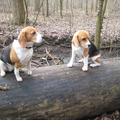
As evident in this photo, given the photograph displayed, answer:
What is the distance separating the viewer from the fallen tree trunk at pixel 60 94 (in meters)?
2.34

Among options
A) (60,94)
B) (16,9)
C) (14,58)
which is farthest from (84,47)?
(16,9)

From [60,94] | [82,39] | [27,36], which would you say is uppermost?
[27,36]

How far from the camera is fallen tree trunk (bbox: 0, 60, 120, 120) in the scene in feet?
7.67

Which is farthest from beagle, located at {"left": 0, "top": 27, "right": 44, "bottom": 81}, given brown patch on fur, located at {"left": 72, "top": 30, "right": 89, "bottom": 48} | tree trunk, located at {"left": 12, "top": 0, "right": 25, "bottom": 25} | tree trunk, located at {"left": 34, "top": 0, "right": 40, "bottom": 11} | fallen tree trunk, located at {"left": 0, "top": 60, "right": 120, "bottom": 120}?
tree trunk, located at {"left": 34, "top": 0, "right": 40, "bottom": 11}

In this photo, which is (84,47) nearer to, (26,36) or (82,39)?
(82,39)

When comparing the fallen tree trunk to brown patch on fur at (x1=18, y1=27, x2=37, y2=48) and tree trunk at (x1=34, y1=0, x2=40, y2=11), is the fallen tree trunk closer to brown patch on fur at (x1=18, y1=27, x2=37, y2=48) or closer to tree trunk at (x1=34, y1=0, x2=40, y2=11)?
brown patch on fur at (x1=18, y1=27, x2=37, y2=48)

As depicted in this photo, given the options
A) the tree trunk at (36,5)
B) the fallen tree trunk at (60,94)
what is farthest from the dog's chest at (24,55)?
the tree trunk at (36,5)

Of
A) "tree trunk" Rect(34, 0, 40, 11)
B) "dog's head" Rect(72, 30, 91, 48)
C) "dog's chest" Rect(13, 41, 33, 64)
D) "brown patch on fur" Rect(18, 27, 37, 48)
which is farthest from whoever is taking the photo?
"tree trunk" Rect(34, 0, 40, 11)

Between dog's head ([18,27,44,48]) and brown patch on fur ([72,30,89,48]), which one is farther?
brown patch on fur ([72,30,89,48])

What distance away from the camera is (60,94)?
2.54m

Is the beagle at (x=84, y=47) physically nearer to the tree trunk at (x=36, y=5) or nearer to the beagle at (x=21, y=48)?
the beagle at (x=21, y=48)

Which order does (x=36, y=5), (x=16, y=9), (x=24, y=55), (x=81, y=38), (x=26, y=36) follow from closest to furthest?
(x=26, y=36), (x=24, y=55), (x=81, y=38), (x=16, y=9), (x=36, y=5)

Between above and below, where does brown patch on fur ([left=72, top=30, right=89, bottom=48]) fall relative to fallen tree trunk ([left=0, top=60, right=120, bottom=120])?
above

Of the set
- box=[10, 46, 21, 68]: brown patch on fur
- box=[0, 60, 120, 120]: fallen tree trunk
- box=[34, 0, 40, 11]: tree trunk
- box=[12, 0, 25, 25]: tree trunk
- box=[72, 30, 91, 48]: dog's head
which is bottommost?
box=[0, 60, 120, 120]: fallen tree trunk
